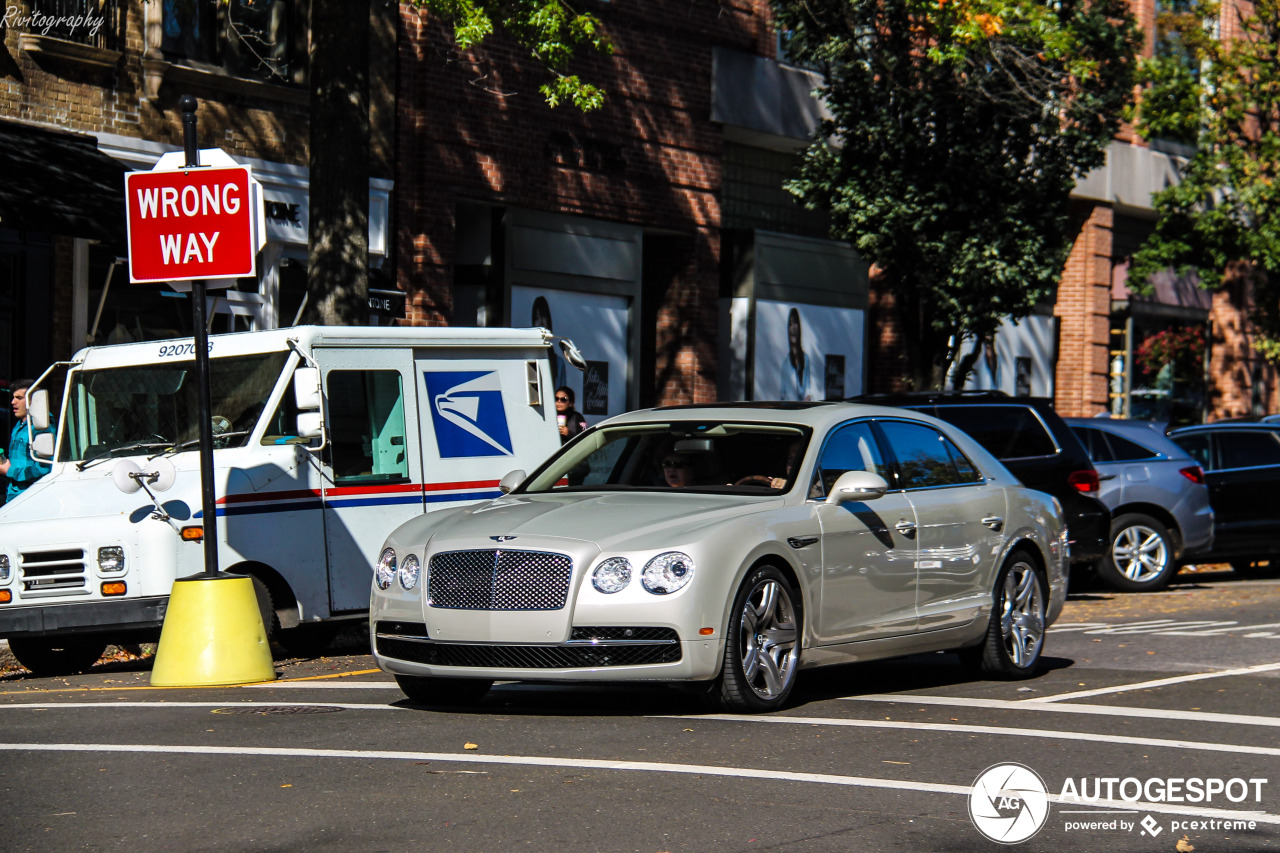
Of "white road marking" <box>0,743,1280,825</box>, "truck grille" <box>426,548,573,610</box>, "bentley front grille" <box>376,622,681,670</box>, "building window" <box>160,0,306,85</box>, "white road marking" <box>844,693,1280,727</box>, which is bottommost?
"white road marking" <box>844,693,1280,727</box>

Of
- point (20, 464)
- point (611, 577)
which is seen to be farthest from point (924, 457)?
point (20, 464)

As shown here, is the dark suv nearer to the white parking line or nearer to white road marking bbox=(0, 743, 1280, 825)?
the white parking line

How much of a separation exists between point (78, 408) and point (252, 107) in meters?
7.26

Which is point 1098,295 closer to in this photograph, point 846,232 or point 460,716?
point 846,232

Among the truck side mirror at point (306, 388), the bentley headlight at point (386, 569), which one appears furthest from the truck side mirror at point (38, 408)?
the bentley headlight at point (386, 569)

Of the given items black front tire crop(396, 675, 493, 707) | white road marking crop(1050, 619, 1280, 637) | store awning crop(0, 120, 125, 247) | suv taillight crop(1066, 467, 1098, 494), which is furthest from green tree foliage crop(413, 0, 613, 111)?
black front tire crop(396, 675, 493, 707)

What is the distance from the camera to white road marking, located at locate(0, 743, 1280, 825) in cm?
628

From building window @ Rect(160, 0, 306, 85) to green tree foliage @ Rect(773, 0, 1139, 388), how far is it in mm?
6344

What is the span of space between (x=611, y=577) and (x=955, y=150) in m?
14.8

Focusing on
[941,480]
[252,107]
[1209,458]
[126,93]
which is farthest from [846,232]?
[941,480]

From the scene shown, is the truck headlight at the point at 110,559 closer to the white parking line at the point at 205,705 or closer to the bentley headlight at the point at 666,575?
the white parking line at the point at 205,705

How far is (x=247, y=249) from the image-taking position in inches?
424

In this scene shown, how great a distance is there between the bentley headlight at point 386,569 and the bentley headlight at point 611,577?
120cm

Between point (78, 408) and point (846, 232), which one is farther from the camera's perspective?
point (846, 232)
